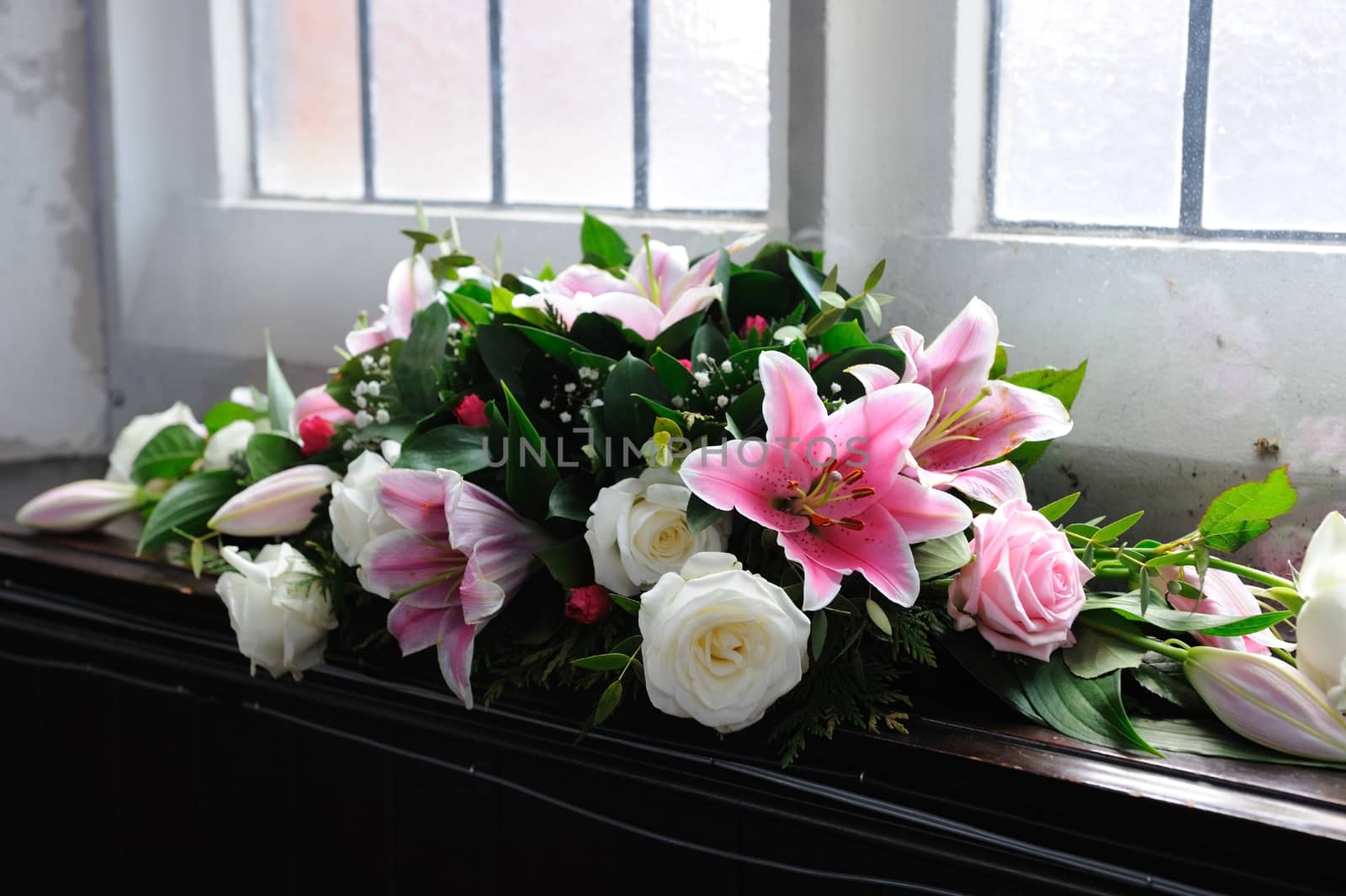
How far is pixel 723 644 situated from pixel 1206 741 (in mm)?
245

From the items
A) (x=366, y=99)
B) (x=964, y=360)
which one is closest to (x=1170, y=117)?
(x=964, y=360)

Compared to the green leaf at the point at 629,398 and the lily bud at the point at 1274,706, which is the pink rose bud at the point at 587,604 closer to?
the green leaf at the point at 629,398

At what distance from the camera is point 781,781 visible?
667 mm

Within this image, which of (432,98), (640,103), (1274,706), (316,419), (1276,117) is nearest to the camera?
(1274,706)

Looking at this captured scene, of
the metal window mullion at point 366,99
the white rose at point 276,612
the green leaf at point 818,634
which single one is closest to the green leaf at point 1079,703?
the green leaf at point 818,634

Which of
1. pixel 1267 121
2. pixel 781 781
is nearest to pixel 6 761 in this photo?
pixel 781 781

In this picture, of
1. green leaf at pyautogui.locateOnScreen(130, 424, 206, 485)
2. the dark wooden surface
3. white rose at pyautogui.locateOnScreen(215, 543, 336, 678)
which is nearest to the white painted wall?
the dark wooden surface

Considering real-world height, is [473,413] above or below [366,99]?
below

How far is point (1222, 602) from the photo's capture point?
0.68 metres

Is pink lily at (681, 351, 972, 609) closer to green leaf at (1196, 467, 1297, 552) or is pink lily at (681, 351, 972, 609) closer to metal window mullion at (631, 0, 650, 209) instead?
green leaf at (1196, 467, 1297, 552)

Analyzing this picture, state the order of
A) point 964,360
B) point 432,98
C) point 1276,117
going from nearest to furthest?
point 964,360, point 1276,117, point 432,98

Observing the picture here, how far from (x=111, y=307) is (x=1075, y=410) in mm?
1064

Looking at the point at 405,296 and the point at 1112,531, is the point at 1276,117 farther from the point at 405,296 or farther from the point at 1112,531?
the point at 405,296

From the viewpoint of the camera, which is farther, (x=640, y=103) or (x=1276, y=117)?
(x=640, y=103)
